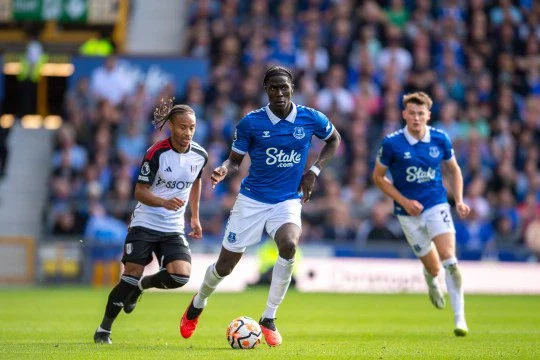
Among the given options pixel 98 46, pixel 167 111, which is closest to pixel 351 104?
pixel 98 46

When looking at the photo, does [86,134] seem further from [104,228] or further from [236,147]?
[236,147]

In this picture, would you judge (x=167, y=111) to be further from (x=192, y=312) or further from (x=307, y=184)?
(x=192, y=312)

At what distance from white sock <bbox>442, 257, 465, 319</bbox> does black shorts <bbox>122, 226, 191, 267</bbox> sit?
308cm

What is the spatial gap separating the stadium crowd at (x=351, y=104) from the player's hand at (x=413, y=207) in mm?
8894

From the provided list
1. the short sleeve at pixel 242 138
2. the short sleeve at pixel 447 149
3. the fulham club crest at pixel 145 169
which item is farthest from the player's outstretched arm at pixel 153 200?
the short sleeve at pixel 447 149

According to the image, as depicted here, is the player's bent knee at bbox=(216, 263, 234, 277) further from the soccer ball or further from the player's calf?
the player's calf

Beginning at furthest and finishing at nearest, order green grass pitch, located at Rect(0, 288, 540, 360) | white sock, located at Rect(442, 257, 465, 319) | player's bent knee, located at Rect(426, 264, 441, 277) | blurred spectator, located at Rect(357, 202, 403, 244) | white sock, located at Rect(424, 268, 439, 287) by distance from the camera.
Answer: blurred spectator, located at Rect(357, 202, 403, 244)
white sock, located at Rect(424, 268, 439, 287)
player's bent knee, located at Rect(426, 264, 441, 277)
white sock, located at Rect(442, 257, 465, 319)
green grass pitch, located at Rect(0, 288, 540, 360)

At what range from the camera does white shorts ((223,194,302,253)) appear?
11.9 meters

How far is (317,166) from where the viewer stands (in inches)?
479

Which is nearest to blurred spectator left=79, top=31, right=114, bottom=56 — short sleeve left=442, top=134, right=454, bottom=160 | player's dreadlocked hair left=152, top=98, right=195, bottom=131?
short sleeve left=442, top=134, right=454, bottom=160

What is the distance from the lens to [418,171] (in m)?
14.1

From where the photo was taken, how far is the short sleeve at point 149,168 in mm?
11734

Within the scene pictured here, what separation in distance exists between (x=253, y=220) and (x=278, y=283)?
2.20 ft

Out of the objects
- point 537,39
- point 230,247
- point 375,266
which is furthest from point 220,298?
point 537,39
